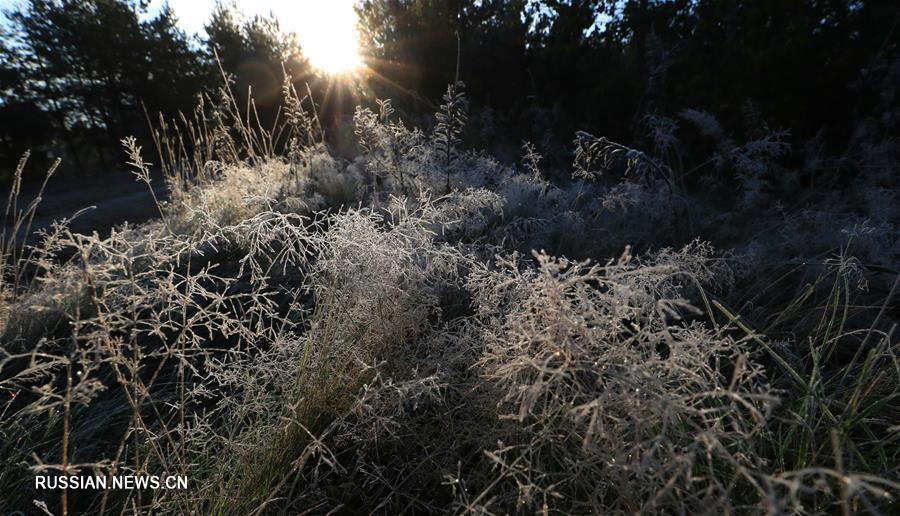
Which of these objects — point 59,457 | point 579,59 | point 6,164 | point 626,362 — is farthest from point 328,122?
point 6,164

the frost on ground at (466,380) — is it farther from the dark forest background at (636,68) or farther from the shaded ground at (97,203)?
the shaded ground at (97,203)

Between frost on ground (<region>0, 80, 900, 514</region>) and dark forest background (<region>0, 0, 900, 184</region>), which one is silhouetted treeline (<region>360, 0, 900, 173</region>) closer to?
dark forest background (<region>0, 0, 900, 184</region>)

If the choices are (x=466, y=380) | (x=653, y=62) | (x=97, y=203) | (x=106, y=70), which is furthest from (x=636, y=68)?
(x=106, y=70)

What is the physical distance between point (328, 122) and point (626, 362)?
12.1 meters

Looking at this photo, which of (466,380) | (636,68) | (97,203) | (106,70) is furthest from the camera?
(106,70)

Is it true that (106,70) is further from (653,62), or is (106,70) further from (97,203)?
(653,62)

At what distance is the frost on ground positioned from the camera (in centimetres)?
87

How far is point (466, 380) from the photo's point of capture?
1438mm

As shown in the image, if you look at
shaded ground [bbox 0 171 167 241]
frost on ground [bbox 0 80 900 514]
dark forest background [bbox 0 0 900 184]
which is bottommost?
shaded ground [bbox 0 171 167 241]

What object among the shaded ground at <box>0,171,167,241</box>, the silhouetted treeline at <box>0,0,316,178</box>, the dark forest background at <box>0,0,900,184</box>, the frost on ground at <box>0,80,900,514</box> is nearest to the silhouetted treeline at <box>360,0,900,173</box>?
the dark forest background at <box>0,0,900,184</box>

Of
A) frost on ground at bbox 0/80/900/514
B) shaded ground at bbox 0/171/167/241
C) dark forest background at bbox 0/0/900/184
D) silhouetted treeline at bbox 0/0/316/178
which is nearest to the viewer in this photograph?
frost on ground at bbox 0/80/900/514

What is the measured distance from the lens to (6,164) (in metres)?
18.1

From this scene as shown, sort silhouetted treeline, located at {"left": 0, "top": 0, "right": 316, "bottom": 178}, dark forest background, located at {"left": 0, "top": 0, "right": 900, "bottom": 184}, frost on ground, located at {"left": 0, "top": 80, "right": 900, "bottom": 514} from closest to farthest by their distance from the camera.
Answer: frost on ground, located at {"left": 0, "top": 80, "right": 900, "bottom": 514}
dark forest background, located at {"left": 0, "top": 0, "right": 900, "bottom": 184}
silhouetted treeline, located at {"left": 0, "top": 0, "right": 316, "bottom": 178}

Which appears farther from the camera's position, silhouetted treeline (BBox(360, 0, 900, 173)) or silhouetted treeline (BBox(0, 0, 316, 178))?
silhouetted treeline (BBox(0, 0, 316, 178))
